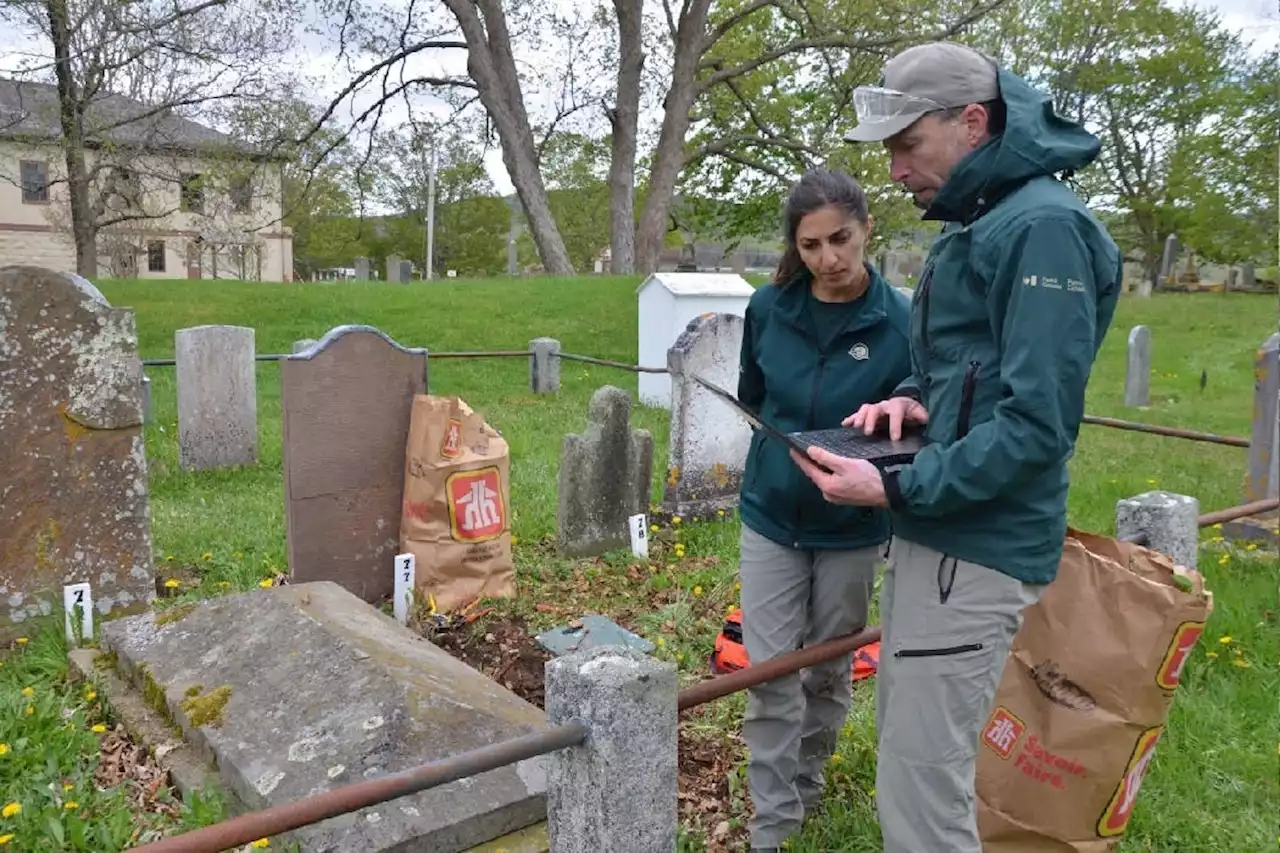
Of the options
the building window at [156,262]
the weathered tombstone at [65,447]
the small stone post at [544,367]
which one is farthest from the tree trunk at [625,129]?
the building window at [156,262]

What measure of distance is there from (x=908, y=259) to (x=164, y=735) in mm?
26413

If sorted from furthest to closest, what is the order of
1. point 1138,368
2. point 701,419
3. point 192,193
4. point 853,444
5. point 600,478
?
point 192,193 < point 1138,368 < point 701,419 < point 600,478 < point 853,444

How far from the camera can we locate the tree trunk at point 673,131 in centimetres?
2078

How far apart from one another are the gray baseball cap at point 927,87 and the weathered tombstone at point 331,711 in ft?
5.16

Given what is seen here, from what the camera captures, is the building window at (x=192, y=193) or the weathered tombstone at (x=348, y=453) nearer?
the weathered tombstone at (x=348, y=453)

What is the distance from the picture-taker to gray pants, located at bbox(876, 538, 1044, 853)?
1823 millimetres

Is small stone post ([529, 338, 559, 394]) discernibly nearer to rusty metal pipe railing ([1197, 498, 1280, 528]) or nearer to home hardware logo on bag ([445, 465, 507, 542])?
home hardware logo on bag ([445, 465, 507, 542])

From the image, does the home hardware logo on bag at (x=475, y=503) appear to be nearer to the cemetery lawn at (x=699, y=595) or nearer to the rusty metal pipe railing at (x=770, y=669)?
the cemetery lawn at (x=699, y=595)

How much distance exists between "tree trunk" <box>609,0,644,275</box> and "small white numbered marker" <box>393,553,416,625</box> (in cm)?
1709

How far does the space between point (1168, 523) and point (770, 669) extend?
163cm

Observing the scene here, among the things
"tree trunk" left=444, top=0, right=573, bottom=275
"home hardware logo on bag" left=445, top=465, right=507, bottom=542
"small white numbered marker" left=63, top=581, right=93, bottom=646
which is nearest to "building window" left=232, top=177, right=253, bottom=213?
"tree trunk" left=444, top=0, right=573, bottom=275

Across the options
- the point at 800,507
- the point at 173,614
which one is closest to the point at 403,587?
the point at 173,614

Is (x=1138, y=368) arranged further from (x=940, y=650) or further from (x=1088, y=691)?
(x=940, y=650)

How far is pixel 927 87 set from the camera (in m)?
1.77
